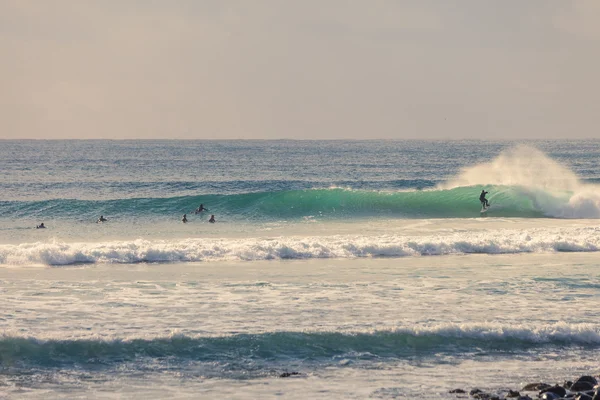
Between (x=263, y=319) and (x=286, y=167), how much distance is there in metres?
61.4

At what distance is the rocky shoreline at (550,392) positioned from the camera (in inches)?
474

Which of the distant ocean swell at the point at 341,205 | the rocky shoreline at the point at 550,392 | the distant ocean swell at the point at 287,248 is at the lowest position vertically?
the rocky shoreline at the point at 550,392

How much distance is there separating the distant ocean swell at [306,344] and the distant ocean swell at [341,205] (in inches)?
866

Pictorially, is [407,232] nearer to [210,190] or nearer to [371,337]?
[371,337]

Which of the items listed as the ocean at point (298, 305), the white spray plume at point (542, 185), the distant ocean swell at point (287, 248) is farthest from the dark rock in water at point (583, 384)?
the white spray plume at point (542, 185)

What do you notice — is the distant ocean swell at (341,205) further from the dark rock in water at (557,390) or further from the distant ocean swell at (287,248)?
the dark rock in water at (557,390)

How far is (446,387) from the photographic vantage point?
1289cm

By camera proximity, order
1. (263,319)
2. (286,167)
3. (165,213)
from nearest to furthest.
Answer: (263,319) → (165,213) → (286,167)

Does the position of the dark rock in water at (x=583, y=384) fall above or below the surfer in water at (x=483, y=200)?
below

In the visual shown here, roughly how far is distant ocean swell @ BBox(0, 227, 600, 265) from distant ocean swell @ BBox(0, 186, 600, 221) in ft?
33.7

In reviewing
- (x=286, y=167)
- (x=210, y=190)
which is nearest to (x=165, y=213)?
(x=210, y=190)

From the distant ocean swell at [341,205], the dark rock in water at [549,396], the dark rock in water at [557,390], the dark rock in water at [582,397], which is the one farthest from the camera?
the distant ocean swell at [341,205]

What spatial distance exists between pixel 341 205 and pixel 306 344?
84.2ft

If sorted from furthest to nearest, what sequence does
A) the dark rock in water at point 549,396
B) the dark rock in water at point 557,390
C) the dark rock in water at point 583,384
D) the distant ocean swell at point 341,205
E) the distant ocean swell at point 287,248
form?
the distant ocean swell at point 341,205, the distant ocean swell at point 287,248, the dark rock in water at point 583,384, the dark rock in water at point 557,390, the dark rock in water at point 549,396
